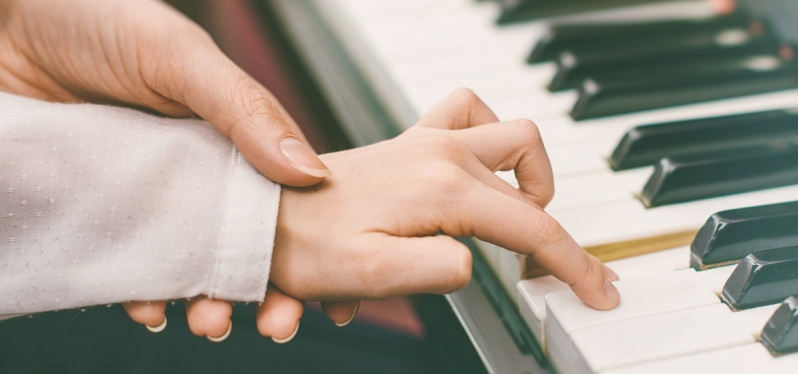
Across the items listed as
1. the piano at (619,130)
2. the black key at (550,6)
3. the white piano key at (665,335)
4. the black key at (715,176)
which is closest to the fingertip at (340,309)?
the piano at (619,130)

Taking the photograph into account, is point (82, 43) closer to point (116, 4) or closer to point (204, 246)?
point (116, 4)

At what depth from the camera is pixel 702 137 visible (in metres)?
0.88

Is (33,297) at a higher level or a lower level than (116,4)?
lower

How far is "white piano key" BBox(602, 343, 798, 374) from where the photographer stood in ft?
1.86

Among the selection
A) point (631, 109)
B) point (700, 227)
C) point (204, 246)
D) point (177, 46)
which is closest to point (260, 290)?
point (204, 246)

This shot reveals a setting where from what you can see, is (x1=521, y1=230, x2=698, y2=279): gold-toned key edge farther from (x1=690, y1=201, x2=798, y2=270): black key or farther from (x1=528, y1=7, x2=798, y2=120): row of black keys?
(x1=528, y1=7, x2=798, y2=120): row of black keys

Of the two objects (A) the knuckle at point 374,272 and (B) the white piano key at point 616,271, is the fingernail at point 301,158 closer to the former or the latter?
(A) the knuckle at point 374,272

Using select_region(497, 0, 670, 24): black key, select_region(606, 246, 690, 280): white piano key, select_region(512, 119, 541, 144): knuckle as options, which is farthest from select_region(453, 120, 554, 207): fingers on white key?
select_region(497, 0, 670, 24): black key

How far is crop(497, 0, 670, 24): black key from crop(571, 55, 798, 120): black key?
27cm

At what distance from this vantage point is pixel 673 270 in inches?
27.9

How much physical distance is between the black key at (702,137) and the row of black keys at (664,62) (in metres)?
0.10

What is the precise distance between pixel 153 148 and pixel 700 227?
22.7 inches

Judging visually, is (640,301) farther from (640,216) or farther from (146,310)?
(146,310)

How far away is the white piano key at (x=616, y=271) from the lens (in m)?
0.69
